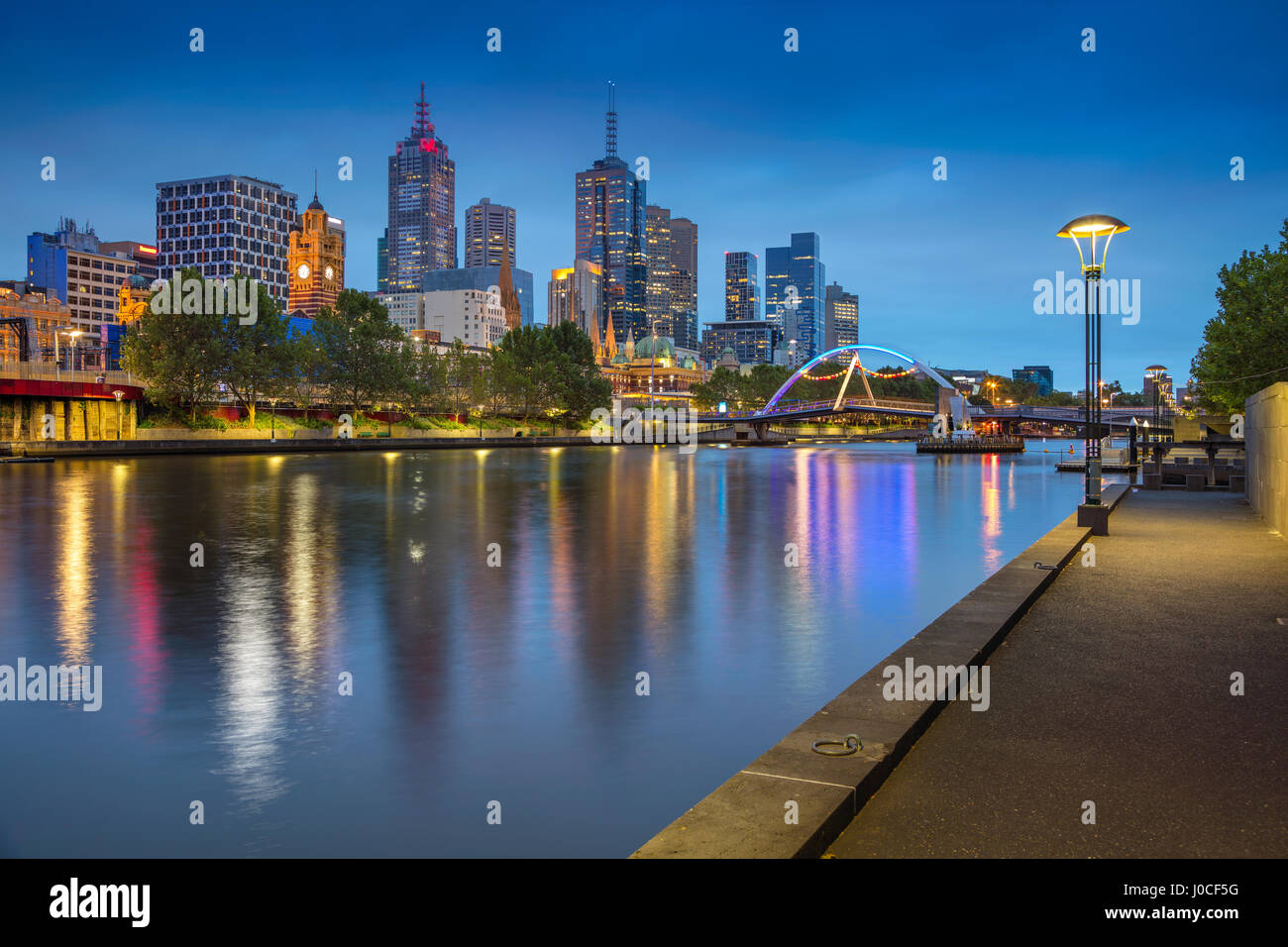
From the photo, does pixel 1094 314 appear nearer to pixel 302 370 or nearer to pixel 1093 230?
pixel 1093 230

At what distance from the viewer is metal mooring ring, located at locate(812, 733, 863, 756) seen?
5.90 metres

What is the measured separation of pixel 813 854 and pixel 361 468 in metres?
54.9

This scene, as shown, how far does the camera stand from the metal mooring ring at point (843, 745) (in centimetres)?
A: 590

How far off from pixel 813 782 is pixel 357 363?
99.9 metres

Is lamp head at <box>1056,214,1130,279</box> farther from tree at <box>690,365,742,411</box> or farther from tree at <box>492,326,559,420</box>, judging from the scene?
tree at <box>690,365,742,411</box>

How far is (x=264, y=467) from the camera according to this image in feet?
184

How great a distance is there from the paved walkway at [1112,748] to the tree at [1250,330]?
45.5 meters

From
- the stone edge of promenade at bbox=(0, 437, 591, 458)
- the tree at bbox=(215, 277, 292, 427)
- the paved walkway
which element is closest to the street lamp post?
the paved walkway

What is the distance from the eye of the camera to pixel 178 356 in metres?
81.0

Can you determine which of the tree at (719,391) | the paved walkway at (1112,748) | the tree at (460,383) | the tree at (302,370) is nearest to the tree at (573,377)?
the tree at (460,383)

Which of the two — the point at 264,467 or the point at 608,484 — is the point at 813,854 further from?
the point at 264,467

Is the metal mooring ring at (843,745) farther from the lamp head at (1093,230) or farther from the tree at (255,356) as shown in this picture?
the tree at (255,356)
